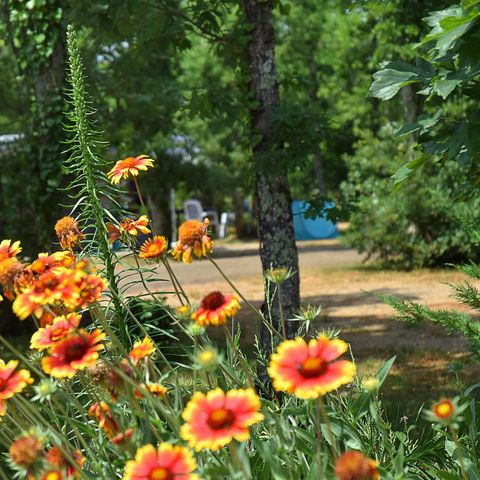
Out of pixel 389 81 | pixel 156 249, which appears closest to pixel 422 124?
pixel 389 81

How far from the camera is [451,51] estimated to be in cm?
274

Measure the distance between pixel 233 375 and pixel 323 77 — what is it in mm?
28299

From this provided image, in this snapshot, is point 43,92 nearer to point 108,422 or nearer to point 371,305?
point 371,305

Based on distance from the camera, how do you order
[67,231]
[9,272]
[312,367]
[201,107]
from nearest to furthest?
[312,367] → [9,272] → [67,231] → [201,107]

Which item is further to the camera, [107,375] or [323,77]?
[323,77]

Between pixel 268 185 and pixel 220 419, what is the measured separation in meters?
3.92

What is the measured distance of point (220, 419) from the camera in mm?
1585

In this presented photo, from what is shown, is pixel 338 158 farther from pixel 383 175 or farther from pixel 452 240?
pixel 452 240

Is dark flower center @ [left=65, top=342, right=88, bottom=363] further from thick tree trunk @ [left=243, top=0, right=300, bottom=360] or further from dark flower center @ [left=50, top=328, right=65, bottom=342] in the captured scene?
thick tree trunk @ [left=243, top=0, right=300, bottom=360]

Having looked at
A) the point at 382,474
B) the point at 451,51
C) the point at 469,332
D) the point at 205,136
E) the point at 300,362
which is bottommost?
the point at 205,136

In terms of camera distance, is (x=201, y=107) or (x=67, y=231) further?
(x=201, y=107)

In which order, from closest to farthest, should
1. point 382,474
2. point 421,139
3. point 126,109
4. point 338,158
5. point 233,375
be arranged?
point 382,474 → point 233,375 → point 421,139 → point 126,109 → point 338,158

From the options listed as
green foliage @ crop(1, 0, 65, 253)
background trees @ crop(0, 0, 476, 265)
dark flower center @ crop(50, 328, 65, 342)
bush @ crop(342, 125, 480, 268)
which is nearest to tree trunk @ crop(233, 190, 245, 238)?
background trees @ crop(0, 0, 476, 265)

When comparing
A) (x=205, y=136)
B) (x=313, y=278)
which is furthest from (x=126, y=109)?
(x=205, y=136)
